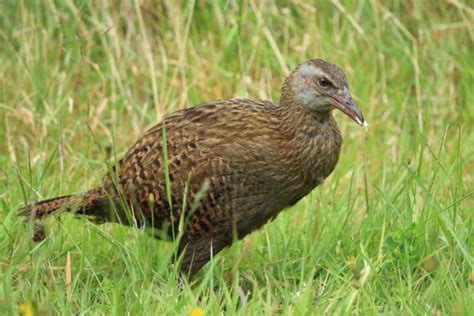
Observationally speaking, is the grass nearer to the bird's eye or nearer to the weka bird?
the weka bird

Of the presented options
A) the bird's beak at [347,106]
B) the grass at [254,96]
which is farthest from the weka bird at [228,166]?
the grass at [254,96]

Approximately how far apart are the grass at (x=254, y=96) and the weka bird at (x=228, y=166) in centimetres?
15

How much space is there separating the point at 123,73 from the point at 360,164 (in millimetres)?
1769

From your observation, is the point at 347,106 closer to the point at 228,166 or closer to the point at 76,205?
the point at 228,166

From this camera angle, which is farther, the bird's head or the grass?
the bird's head

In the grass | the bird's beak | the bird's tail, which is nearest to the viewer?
the grass

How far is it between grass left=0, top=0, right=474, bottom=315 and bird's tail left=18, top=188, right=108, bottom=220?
104mm

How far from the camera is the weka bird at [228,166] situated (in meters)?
5.12

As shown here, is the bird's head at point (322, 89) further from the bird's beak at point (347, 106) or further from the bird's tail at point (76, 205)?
the bird's tail at point (76, 205)

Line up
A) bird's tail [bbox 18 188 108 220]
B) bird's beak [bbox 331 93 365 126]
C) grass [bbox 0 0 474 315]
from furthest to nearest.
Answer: bird's tail [bbox 18 188 108 220] < bird's beak [bbox 331 93 365 126] < grass [bbox 0 0 474 315]

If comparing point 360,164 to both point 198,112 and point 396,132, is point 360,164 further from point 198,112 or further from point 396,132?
point 198,112

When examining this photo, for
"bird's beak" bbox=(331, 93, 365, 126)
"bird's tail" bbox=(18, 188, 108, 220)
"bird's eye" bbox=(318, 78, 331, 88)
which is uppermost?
"bird's eye" bbox=(318, 78, 331, 88)

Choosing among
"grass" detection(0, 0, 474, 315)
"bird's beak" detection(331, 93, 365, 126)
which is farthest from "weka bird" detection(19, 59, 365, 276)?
"grass" detection(0, 0, 474, 315)

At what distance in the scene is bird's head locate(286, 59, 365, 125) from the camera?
16.9 feet
